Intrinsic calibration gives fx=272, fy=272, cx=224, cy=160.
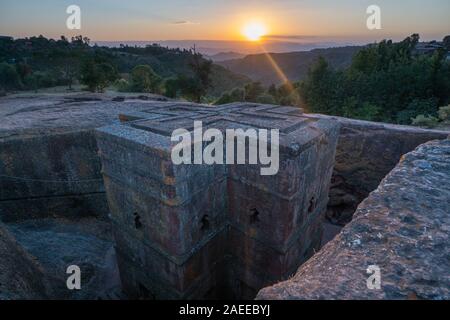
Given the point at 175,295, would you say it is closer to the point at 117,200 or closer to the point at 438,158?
the point at 117,200

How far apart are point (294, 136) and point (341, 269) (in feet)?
14.3

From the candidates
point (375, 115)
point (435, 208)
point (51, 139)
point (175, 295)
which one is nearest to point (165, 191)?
point (175, 295)

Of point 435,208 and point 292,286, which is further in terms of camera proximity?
point 435,208

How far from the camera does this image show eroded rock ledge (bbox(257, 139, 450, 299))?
1.90m

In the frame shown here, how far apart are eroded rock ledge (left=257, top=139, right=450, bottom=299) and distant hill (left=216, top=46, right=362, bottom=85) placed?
83212 mm

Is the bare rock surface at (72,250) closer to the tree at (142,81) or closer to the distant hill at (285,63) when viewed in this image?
the tree at (142,81)

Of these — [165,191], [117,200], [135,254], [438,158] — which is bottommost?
[135,254]

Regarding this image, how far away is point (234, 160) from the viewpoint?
666 cm

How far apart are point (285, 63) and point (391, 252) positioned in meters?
108

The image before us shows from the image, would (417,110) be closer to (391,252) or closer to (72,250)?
(391,252)

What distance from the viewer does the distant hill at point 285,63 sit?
85.9 meters

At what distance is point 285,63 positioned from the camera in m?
102

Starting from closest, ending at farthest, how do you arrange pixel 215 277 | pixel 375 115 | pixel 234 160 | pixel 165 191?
pixel 165 191 < pixel 234 160 < pixel 215 277 < pixel 375 115

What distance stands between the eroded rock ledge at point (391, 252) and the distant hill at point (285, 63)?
83212 millimetres
